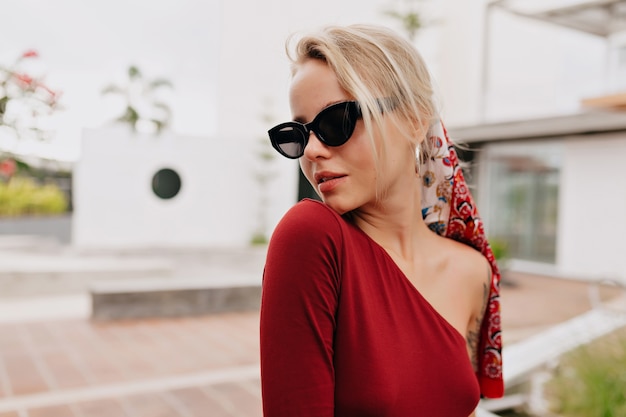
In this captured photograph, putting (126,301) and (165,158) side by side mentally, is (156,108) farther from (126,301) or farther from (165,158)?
(126,301)

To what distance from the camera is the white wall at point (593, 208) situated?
39.8 ft

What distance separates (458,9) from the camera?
17281mm

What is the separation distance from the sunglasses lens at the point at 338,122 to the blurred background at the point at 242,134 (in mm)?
8476

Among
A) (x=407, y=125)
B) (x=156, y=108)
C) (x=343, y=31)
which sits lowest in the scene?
(x=407, y=125)

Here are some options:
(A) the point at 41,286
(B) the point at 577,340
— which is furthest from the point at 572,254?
(A) the point at 41,286

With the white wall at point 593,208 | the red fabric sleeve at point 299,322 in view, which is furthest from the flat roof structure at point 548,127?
the red fabric sleeve at point 299,322

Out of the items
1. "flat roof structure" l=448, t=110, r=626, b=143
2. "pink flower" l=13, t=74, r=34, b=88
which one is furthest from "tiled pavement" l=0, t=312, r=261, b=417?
"flat roof structure" l=448, t=110, r=626, b=143

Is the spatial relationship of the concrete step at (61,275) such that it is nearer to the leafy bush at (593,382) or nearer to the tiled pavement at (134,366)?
the tiled pavement at (134,366)

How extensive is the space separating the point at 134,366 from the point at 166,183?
10.0 meters

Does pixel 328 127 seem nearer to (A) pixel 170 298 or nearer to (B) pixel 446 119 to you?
(A) pixel 170 298

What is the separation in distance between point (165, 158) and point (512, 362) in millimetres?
11833

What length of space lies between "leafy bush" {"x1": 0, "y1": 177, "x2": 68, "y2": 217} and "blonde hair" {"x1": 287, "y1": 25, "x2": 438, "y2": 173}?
18134 mm

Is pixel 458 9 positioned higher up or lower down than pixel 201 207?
higher up

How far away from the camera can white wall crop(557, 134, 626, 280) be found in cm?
1213
